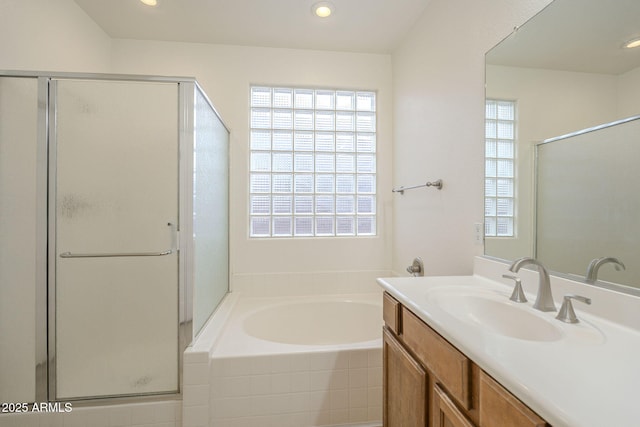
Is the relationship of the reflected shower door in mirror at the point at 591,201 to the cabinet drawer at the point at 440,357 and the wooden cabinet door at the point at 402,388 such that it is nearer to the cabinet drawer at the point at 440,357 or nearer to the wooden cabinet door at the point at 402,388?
the cabinet drawer at the point at 440,357

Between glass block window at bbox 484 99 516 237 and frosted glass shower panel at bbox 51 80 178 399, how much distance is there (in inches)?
63.1

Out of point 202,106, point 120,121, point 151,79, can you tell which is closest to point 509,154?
point 202,106

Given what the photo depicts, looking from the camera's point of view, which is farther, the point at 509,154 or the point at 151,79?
the point at 151,79

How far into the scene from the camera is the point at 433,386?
854 millimetres

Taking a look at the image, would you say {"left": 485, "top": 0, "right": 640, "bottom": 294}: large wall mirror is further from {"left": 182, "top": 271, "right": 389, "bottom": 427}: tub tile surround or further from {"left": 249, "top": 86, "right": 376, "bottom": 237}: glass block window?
{"left": 249, "top": 86, "right": 376, "bottom": 237}: glass block window

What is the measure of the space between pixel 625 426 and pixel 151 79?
1967mm

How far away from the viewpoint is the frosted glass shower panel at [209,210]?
151 centimetres

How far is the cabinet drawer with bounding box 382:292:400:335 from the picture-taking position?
1.11 meters

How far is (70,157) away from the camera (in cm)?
141

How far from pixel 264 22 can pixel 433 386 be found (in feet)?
7.90

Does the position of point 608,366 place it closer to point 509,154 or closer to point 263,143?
point 509,154

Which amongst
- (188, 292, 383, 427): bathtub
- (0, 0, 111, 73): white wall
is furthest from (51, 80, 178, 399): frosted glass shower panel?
(0, 0, 111, 73): white wall

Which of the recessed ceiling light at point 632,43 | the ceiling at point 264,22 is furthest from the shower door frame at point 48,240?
the recessed ceiling light at point 632,43

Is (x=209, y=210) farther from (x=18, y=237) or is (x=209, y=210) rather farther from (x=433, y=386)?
(x=433, y=386)
